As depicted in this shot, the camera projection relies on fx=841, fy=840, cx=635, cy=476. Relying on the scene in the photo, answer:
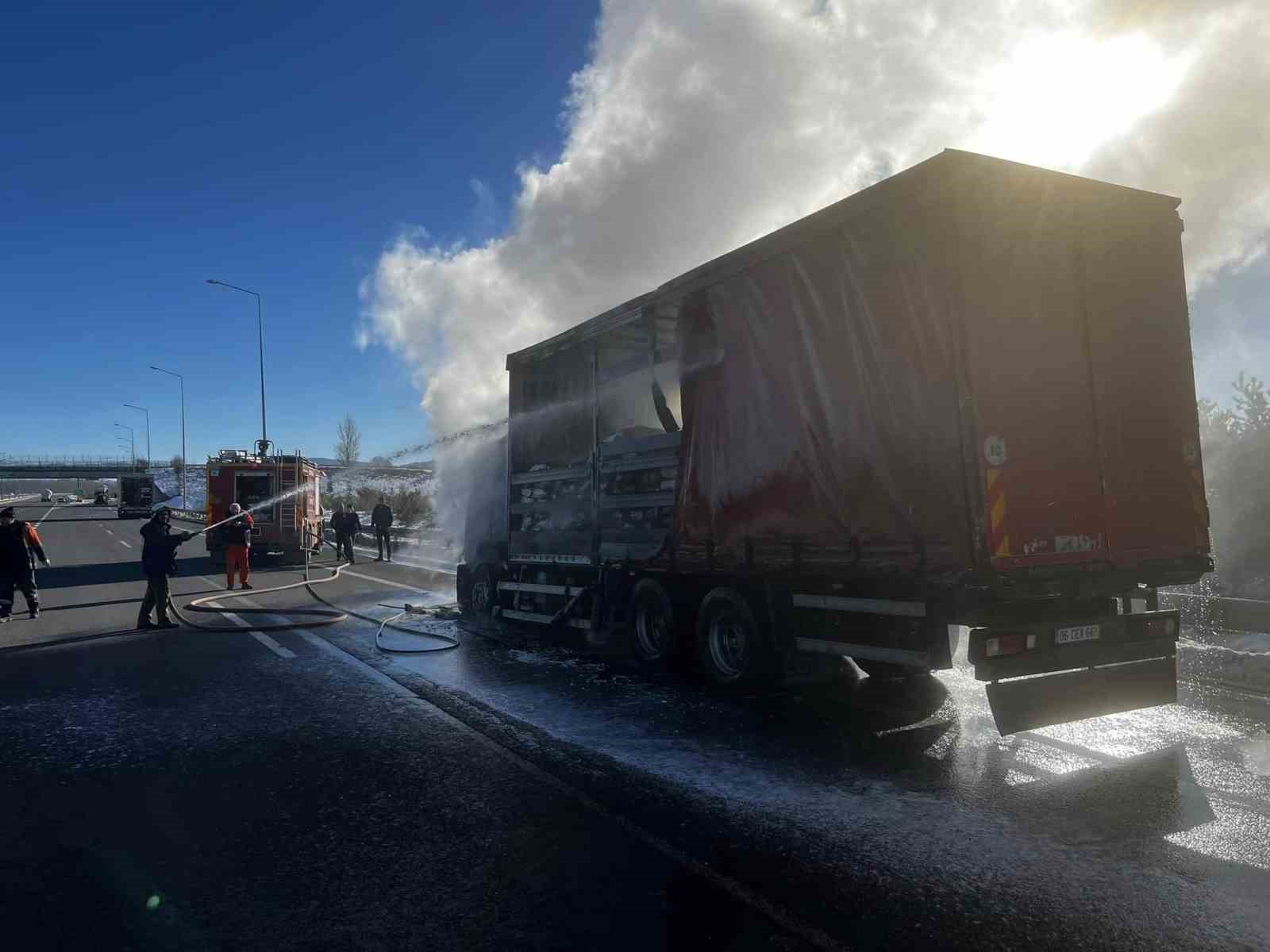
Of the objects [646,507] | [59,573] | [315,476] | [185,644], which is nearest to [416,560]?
[315,476]

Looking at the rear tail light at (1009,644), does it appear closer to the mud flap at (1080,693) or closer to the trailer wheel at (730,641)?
the mud flap at (1080,693)

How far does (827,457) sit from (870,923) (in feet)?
11.1

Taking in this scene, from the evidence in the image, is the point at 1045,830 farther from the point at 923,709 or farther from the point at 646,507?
the point at 646,507

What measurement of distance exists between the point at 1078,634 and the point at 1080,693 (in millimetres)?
380

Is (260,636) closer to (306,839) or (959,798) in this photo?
(306,839)

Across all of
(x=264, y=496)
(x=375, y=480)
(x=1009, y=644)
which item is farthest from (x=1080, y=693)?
(x=375, y=480)

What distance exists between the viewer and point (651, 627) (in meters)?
8.01

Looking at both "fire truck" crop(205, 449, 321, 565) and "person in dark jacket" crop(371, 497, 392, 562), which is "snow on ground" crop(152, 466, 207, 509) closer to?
"fire truck" crop(205, 449, 321, 565)

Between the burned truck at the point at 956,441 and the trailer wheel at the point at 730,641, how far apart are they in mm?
19

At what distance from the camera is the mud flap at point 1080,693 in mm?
4980

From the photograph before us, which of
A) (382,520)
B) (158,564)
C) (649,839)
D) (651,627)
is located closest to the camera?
(649,839)

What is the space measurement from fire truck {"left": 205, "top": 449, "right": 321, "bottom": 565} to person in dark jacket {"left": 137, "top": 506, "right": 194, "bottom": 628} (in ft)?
36.2

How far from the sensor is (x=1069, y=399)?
208 inches

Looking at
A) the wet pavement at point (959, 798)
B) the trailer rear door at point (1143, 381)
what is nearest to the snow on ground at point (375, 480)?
the wet pavement at point (959, 798)
